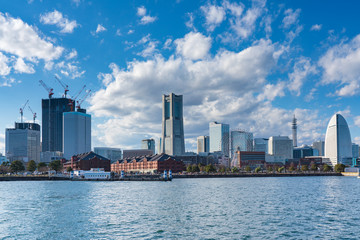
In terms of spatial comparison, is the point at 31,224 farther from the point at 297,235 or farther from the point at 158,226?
the point at 297,235

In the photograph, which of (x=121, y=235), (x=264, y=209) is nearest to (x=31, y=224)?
(x=121, y=235)

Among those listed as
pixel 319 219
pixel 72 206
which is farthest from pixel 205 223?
pixel 72 206

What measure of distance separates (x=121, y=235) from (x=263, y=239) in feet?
53.5

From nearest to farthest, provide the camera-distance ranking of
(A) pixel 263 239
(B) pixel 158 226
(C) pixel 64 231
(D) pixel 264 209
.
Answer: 1. (A) pixel 263 239
2. (C) pixel 64 231
3. (B) pixel 158 226
4. (D) pixel 264 209

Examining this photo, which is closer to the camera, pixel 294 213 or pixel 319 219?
pixel 319 219

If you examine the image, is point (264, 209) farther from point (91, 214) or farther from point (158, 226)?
point (91, 214)

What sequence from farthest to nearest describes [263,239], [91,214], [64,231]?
1. [91,214]
2. [64,231]
3. [263,239]

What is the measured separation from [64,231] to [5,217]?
17.9 meters

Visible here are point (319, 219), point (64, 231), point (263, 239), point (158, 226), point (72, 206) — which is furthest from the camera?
point (72, 206)

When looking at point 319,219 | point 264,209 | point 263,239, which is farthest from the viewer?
point 264,209

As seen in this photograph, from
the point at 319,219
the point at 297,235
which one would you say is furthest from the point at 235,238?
the point at 319,219

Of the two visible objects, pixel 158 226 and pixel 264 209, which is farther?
pixel 264 209

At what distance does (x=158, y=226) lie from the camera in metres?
50.5

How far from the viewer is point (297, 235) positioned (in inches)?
1763
